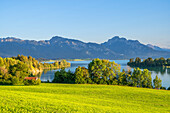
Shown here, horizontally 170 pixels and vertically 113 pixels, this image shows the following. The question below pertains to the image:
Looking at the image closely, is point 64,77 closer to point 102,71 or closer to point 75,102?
point 102,71

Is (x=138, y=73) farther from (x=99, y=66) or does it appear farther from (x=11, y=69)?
(x=11, y=69)

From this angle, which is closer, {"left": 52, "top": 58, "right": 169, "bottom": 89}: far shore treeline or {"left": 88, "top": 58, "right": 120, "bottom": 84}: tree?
{"left": 52, "top": 58, "right": 169, "bottom": 89}: far shore treeline

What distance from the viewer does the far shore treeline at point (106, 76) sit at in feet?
187

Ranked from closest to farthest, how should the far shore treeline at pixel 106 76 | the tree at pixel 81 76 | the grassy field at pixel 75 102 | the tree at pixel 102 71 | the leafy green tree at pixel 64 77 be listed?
the grassy field at pixel 75 102, the tree at pixel 81 76, the far shore treeline at pixel 106 76, the tree at pixel 102 71, the leafy green tree at pixel 64 77

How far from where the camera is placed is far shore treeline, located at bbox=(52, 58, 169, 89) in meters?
57.1

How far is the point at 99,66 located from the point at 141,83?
1482cm

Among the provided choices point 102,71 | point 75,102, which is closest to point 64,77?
point 102,71

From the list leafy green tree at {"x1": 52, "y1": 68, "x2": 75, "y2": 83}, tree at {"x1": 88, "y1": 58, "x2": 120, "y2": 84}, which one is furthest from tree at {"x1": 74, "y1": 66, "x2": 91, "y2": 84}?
leafy green tree at {"x1": 52, "y1": 68, "x2": 75, "y2": 83}

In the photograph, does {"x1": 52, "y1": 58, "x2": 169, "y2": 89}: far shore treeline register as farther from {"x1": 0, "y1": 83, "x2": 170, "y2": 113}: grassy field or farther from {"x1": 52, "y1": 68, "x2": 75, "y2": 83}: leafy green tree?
{"x1": 0, "y1": 83, "x2": 170, "y2": 113}: grassy field

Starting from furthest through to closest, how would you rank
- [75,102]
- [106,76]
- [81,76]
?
[106,76] < [81,76] < [75,102]

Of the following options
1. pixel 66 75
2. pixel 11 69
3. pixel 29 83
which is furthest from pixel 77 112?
pixel 11 69

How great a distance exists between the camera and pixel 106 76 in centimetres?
5903

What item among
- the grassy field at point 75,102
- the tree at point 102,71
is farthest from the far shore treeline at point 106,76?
the grassy field at point 75,102

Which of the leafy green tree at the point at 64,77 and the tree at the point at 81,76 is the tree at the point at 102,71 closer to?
the tree at the point at 81,76
